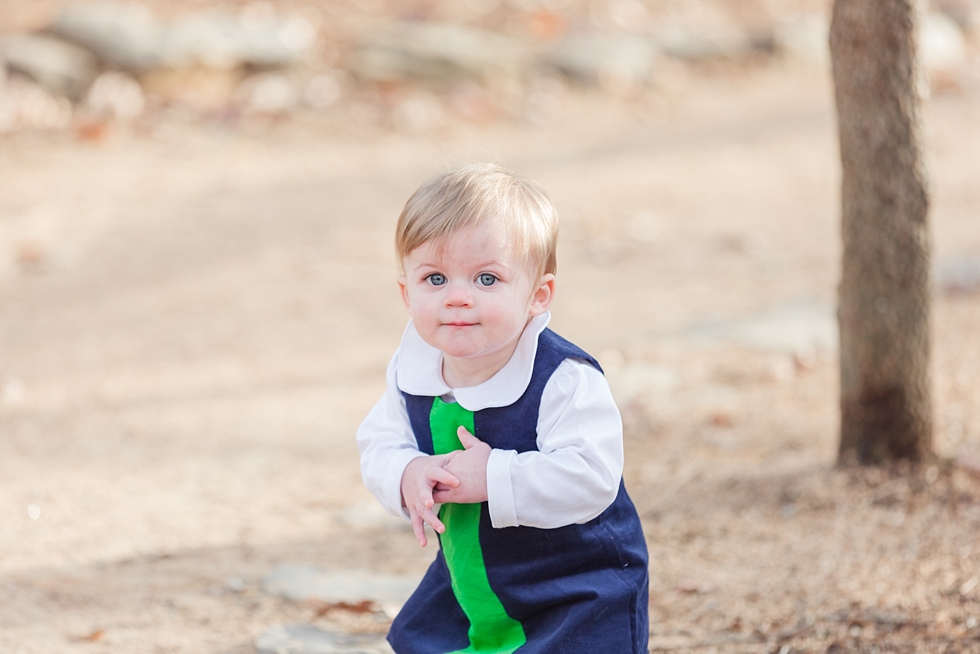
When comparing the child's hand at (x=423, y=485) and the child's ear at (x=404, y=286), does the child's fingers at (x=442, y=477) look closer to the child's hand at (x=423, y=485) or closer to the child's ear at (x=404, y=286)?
the child's hand at (x=423, y=485)

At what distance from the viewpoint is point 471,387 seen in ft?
5.88

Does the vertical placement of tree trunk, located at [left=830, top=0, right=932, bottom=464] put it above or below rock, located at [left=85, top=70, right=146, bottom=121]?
below

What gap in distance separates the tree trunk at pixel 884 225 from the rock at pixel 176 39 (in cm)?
606

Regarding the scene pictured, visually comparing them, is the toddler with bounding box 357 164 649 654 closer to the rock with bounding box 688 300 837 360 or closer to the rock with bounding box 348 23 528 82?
the rock with bounding box 688 300 837 360

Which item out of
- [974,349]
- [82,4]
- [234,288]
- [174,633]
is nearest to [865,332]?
[974,349]

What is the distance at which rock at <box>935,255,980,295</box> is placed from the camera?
450 centimetres

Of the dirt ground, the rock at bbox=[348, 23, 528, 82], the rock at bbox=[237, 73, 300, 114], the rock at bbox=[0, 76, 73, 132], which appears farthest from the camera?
the rock at bbox=[348, 23, 528, 82]

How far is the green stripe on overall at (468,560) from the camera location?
A: 1796 mm

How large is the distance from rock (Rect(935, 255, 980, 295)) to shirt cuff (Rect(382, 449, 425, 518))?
11.6ft

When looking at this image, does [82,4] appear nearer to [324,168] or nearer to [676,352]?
[324,168]

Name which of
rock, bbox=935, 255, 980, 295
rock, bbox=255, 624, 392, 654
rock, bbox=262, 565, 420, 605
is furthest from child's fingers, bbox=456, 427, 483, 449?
rock, bbox=935, 255, 980, 295

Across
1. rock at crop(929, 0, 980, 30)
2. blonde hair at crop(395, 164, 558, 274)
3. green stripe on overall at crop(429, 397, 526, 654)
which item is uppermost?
rock at crop(929, 0, 980, 30)

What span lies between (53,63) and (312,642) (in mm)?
6325

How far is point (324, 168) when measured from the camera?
267 inches
